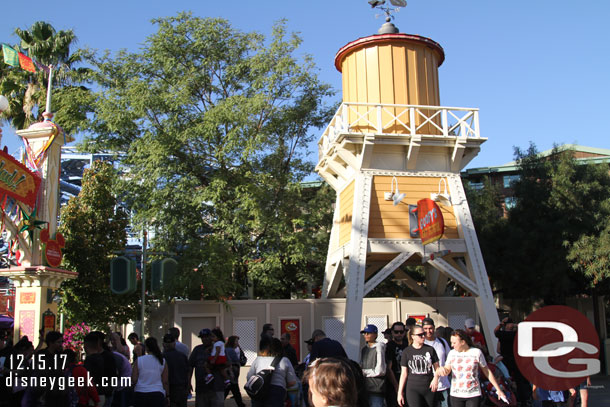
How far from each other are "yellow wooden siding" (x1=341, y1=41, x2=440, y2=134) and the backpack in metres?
12.6

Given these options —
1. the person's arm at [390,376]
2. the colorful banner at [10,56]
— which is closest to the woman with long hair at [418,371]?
the person's arm at [390,376]

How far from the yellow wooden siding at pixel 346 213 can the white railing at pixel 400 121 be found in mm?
1795

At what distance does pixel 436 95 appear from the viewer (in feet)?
67.8

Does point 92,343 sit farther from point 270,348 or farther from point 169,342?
point 270,348

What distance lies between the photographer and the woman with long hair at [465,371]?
8.77m

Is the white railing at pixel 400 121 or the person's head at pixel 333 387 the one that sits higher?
the white railing at pixel 400 121

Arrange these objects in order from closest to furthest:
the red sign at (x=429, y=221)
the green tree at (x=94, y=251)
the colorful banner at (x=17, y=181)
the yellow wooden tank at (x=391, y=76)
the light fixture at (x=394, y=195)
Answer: the colorful banner at (x=17, y=181)
the red sign at (x=429, y=221)
the light fixture at (x=394, y=195)
the yellow wooden tank at (x=391, y=76)
the green tree at (x=94, y=251)

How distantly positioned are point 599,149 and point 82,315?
3097 centimetres

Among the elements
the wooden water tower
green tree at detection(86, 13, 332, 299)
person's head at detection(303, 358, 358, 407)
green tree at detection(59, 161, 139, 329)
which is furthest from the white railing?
person's head at detection(303, 358, 358, 407)

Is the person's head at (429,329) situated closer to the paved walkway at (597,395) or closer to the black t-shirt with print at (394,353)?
the black t-shirt with print at (394,353)

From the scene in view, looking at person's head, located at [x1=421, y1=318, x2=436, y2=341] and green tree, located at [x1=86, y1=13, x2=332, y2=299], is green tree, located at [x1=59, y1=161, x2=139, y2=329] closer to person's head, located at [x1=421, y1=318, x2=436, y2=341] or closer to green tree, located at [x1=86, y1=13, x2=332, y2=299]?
green tree, located at [x1=86, y1=13, x2=332, y2=299]

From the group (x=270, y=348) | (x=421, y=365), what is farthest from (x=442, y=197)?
(x=270, y=348)

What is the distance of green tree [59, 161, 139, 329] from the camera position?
19922mm

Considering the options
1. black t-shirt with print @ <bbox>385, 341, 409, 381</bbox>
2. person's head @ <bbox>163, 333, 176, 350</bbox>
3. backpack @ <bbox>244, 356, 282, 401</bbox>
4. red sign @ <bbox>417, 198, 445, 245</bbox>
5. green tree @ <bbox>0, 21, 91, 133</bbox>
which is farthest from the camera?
green tree @ <bbox>0, 21, 91, 133</bbox>
